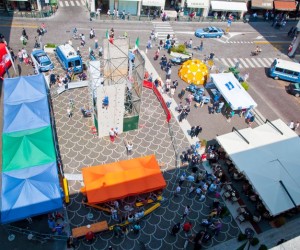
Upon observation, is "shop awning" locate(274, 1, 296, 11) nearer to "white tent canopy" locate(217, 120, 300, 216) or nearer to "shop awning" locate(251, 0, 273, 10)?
"shop awning" locate(251, 0, 273, 10)

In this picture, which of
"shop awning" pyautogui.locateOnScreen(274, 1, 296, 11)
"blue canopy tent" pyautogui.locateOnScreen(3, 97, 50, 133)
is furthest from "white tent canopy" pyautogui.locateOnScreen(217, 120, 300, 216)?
"shop awning" pyautogui.locateOnScreen(274, 1, 296, 11)

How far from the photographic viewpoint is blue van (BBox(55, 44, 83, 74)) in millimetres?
34312

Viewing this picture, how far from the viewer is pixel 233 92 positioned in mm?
32219

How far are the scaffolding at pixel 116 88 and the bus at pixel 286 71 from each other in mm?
20376

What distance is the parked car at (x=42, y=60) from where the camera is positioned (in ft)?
114

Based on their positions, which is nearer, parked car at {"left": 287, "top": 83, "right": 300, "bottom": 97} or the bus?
parked car at {"left": 287, "top": 83, "right": 300, "bottom": 97}

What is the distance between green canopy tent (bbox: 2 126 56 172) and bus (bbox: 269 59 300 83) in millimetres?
29675

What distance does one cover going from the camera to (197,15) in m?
53.3

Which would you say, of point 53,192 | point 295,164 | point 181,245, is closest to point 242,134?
point 295,164

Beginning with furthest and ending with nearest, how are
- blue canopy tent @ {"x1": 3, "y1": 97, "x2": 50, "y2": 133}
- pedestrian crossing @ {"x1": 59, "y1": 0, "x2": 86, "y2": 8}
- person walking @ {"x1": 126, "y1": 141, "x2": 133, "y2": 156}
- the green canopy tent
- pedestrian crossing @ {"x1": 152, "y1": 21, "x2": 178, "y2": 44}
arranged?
pedestrian crossing @ {"x1": 59, "y1": 0, "x2": 86, "y2": 8} → pedestrian crossing @ {"x1": 152, "y1": 21, "x2": 178, "y2": 44} → person walking @ {"x1": 126, "y1": 141, "x2": 133, "y2": 156} → blue canopy tent @ {"x1": 3, "y1": 97, "x2": 50, "y2": 133} → the green canopy tent

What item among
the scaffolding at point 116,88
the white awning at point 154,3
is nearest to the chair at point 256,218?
the scaffolding at point 116,88

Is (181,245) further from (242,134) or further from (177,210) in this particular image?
(242,134)

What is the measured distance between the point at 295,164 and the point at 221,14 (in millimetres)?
37288

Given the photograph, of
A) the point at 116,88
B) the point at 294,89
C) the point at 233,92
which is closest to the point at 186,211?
the point at 116,88
